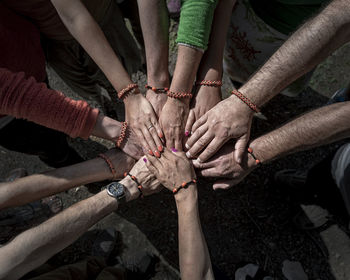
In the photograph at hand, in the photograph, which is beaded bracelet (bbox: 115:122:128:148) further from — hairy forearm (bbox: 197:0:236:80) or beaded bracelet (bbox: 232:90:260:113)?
beaded bracelet (bbox: 232:90:260:113)

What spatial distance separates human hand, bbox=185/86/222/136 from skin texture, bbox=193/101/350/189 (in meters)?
0.26

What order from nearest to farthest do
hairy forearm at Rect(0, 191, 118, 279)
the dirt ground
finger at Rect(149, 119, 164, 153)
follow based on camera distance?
1. hairy forearm at Rect(0, 191, 118, 279)
2. finger at Rect(149, 119, 164, 153)
3. the dirt ground

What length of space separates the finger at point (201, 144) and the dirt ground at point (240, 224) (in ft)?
2.80

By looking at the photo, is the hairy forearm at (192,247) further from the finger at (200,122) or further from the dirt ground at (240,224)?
the dirt ground at (240,224)

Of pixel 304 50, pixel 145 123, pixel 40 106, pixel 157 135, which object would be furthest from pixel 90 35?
pixel 304 50

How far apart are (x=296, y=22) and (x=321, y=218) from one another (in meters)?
1.61

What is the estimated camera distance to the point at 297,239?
2387mm

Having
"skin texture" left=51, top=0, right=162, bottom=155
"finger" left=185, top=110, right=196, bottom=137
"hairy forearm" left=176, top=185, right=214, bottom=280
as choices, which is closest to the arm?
"skin texture" left=51, top=0, right=162, bottom=155

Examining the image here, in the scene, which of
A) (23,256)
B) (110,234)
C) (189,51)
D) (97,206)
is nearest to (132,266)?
(110,234)

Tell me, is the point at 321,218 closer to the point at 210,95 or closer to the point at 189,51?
the point at 210,95

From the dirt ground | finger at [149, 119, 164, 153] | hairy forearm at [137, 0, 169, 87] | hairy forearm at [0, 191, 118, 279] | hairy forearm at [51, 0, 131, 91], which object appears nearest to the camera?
hairy forearm at [0, 191, 118, 279]

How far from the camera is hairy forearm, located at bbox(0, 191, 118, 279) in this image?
4.19 ft

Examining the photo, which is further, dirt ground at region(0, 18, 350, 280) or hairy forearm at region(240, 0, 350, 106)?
dirt ground at region(0, 18, 350, 280)

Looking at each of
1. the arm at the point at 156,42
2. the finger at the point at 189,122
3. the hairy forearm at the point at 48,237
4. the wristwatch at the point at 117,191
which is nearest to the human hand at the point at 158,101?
the arm at the point at 156,42
